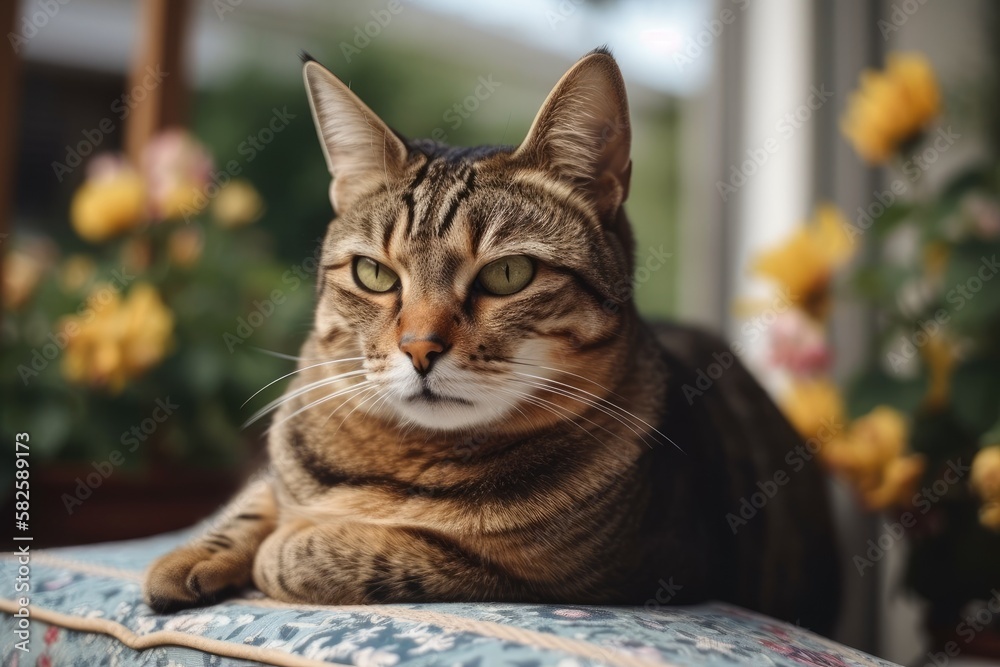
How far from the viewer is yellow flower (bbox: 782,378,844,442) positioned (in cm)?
161

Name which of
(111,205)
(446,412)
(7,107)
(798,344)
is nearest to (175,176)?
(111,205)

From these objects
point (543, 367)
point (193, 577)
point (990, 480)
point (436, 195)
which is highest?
point (436, 195)

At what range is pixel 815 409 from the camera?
164cm

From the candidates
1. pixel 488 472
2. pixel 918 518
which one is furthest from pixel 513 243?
pixel 918 518

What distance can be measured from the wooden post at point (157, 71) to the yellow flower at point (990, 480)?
1798 mm

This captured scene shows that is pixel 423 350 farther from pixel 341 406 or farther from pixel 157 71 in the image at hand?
pixel 157 71

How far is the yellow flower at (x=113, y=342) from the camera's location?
1542 mm

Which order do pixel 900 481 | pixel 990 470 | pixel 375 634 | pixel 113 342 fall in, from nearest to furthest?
pixel 375 634 → pixel 990 470 → pixel 900 481 → pixel 113 342

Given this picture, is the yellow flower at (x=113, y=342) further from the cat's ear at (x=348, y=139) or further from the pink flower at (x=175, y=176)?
the cat's ear at (x=348, y=139)

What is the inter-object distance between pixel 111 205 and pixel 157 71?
0.41 m

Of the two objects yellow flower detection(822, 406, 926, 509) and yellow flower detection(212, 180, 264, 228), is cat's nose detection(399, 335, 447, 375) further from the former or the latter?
yellow flower detection(212, 180, 264, 228)

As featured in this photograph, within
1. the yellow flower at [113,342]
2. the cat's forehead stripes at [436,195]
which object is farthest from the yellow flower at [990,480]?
the yellow flower at [113,342]

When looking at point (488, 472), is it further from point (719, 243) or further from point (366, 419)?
point (719, 243)

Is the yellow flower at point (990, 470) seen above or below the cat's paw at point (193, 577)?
above
